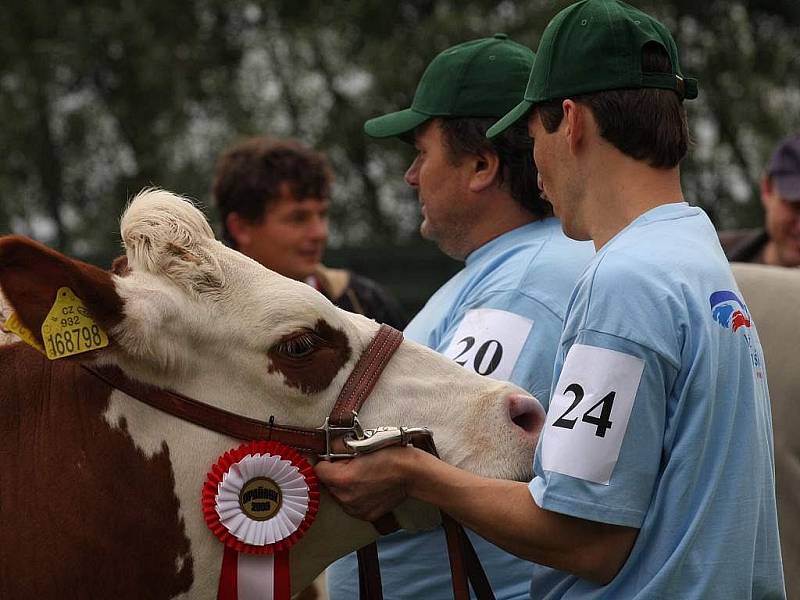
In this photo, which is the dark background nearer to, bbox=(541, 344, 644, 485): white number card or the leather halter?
the leather halter

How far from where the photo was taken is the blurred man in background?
5746 mm

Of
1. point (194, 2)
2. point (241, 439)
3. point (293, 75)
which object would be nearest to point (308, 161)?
point (241, 439)

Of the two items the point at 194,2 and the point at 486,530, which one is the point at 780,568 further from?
the point at 194,2

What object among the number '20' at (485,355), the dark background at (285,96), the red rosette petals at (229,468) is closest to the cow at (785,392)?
the number '20' at (485,355)

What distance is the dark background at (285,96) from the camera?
12969 mm

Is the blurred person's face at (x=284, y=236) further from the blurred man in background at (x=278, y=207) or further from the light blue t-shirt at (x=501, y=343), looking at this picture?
the light blue t-shirt at (x=501, y=343)

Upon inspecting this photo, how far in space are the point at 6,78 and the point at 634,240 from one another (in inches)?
594

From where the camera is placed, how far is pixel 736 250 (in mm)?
6203

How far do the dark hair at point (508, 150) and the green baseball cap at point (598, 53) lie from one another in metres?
0.76

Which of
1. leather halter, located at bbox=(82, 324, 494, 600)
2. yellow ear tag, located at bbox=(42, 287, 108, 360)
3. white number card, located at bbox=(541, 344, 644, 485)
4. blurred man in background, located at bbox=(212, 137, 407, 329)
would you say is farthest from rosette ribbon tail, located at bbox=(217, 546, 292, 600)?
blurred man in background, located at bbox=(212, 137, 407, 329)

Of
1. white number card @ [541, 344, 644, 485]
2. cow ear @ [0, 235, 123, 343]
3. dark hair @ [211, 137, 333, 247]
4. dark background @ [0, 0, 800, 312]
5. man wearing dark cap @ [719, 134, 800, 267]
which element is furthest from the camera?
dark background @ [0, 0, 800, 312]

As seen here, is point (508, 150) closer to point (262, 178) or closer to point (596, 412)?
point (596, 412)

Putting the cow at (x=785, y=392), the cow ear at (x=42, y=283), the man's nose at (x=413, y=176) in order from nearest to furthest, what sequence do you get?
1. the cow ear at (x=42, y=283)
2. the man's nose at (x=413, y=176)
3. the cow at (x=785, y=392)

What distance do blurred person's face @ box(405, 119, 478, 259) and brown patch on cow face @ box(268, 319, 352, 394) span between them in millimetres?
855
